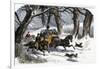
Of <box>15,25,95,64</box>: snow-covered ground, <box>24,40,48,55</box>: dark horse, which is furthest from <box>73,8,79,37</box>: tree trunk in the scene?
<box>24,40,48,55</box>: dark horse

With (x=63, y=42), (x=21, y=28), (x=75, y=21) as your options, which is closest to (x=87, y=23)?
(x=75, y=21)

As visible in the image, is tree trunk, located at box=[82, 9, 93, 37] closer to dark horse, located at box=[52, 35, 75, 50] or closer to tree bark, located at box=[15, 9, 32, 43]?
dark horse, located at box=[52, 35, 75, 50]

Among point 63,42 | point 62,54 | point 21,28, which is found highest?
point 21,28

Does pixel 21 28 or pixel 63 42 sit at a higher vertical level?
pixel 21 28

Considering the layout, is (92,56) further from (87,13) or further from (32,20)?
(32,20)

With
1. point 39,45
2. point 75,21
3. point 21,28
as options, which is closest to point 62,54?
point 39,45

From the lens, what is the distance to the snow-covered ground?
193cm

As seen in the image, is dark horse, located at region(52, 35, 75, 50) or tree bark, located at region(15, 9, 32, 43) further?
dark horse, located at region(52, 35, 75, 50)

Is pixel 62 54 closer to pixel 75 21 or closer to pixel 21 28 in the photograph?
pixel 75 21

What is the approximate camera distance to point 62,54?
6.61 ft

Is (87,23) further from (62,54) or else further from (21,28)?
(21,28)

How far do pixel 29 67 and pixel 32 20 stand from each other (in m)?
0.46

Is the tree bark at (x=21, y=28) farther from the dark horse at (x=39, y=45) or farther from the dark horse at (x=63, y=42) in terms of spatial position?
the dark horse at (x=63, y=42)

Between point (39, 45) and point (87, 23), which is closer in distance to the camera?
point (39, 45)
